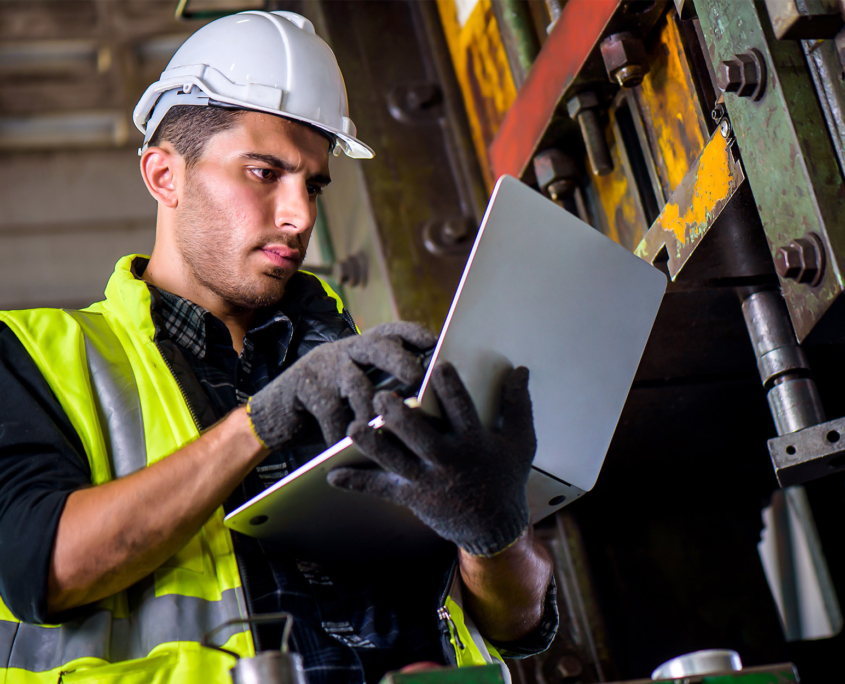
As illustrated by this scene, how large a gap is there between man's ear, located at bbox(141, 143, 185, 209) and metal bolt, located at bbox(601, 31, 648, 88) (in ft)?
3.03

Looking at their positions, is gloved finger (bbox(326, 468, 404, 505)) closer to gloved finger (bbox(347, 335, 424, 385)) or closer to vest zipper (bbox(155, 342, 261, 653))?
gloved finger (bbox(347, 335, 424, 385))

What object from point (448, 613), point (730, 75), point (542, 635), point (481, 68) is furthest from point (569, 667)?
point (481, 68)

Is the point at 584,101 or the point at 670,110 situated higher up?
the point at 584,101

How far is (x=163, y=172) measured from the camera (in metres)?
2.04

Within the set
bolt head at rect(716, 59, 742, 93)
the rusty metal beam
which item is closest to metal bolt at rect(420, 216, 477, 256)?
the rusty metal beam

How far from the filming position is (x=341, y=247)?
2.88m

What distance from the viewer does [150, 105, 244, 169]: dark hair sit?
196 centimetres

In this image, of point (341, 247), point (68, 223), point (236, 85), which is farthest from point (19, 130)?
point (236, 85)

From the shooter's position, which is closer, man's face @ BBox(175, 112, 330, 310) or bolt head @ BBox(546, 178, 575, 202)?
man's face @ BBox(175, 112, 330, 310)

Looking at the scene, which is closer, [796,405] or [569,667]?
[796,405]

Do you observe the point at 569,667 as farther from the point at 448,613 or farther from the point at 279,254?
the point at 279,254

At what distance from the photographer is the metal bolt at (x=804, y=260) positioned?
1.26m

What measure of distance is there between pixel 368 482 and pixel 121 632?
448 millimetres

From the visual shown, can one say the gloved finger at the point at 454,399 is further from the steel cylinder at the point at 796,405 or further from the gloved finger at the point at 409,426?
the steel cylinder at the point at 796,405
